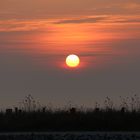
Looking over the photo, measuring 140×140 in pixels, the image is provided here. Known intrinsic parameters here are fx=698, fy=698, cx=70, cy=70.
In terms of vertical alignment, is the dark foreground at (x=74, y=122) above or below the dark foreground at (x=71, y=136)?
above

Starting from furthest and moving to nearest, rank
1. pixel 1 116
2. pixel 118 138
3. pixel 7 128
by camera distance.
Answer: pixel 1 116, pixel 7 128, pixel 118 138

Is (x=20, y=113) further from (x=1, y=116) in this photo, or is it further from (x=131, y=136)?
(x=131, y=136)

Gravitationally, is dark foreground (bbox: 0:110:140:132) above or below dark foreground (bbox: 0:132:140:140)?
above

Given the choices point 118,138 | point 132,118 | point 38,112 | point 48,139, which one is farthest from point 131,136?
point 38,112

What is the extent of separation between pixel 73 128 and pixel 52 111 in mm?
2571

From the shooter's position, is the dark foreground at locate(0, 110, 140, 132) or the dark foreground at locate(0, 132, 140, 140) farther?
the dark foreground at locate(0, 110, 140, 132)

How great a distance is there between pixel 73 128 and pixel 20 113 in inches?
114

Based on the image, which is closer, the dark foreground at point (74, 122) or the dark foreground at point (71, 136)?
the dark foreground at point (71, 136)

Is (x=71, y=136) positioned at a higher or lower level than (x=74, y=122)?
lower

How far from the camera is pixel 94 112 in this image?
84.8 feet

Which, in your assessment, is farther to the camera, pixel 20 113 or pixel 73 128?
pixel 20 113

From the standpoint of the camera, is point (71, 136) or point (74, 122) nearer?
point (71, 136)

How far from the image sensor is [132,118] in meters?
24.4

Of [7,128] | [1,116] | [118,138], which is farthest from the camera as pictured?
[1,116]
